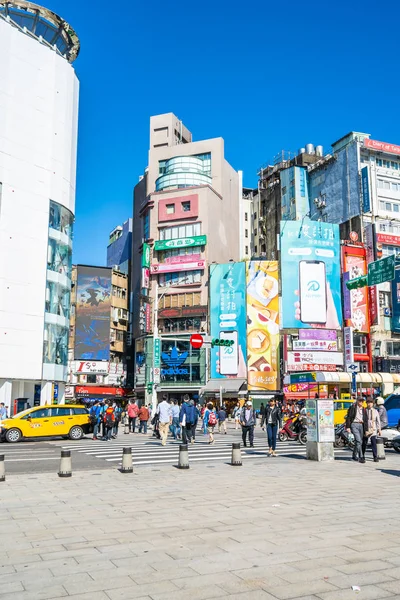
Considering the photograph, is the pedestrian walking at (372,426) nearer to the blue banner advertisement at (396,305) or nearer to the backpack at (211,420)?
the backpack at (211,420)

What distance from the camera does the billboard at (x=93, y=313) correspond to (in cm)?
7081

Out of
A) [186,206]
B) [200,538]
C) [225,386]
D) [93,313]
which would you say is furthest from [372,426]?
[93,313]

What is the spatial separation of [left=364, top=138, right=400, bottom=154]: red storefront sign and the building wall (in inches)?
1468

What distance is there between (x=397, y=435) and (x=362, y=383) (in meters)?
37.1

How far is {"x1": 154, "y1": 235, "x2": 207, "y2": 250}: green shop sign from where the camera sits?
223 feet

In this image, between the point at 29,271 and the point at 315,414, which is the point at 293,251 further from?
the point at 315,414

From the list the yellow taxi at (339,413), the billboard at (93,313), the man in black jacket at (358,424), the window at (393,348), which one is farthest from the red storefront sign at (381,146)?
the man in black jacket at (358,424)

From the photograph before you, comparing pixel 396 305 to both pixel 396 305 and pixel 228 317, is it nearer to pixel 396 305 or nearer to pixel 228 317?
pixel 396 305

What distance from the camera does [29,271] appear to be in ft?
140

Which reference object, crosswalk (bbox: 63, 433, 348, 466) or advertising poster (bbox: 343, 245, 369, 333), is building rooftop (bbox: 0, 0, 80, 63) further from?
crosswalk (bbox: 63, 433, 348, 466)

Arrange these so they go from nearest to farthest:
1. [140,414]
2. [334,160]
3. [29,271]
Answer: [140,414], [29,271], [334,160]

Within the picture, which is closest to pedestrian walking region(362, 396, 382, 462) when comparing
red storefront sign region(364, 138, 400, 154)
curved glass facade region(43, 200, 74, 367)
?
curved glass facade region(43, 200, 74, 367)

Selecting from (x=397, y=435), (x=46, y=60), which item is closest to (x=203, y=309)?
(x=46, y=60)

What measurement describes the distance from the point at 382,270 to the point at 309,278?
33.9 m
